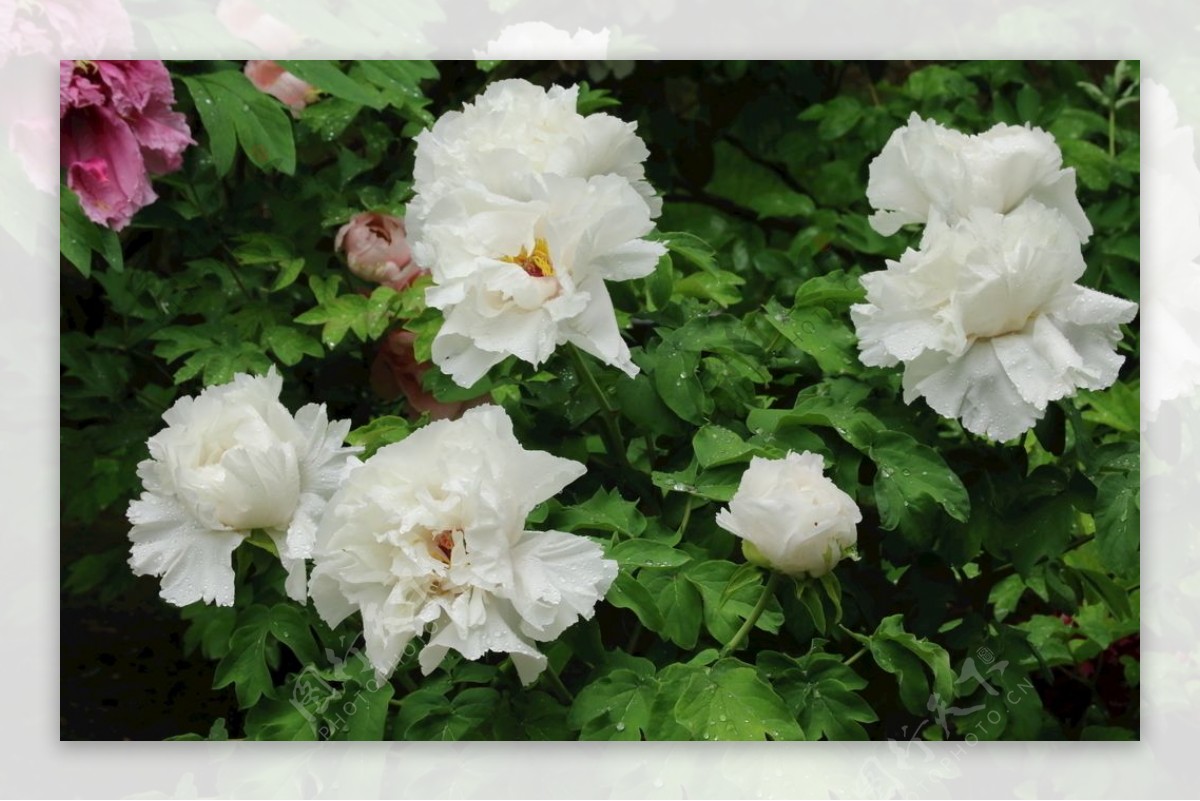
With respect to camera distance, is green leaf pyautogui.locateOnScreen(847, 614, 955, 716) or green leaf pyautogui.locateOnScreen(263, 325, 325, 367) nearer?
green leaf pyautogui.locateOnScreen(847, 614, 955, 716)

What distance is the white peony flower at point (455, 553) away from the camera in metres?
1.06

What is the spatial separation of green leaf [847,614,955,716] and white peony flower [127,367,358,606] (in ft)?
1.52

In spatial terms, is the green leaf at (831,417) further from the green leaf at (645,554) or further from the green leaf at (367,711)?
the green leaf at (367,711)

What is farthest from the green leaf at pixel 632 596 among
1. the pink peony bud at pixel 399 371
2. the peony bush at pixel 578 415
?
the pink peony bud at pixel 399 371

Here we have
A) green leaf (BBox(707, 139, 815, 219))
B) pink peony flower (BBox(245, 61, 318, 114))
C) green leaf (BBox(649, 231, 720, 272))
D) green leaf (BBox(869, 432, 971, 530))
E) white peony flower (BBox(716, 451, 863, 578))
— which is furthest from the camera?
green leaf (BBox(707, 139, 815, 219))

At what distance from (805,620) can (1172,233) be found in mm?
529

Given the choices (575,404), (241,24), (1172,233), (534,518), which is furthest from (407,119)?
(1172,233)

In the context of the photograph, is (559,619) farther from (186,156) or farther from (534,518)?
(186,156)

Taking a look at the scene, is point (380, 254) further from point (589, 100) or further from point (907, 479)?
point (907, 479)

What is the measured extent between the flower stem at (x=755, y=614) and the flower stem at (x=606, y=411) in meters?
0.18

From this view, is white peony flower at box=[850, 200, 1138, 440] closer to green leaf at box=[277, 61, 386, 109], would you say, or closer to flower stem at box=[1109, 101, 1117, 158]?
flower stem at box=[1109, 101, 1117, 158]

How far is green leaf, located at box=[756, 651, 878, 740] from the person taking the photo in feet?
3.85

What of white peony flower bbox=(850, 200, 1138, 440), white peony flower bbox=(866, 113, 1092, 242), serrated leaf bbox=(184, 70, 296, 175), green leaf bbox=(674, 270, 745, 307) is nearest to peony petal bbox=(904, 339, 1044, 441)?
white peony flower bbox=(850, 200, 1138, 440)

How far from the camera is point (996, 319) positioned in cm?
110
